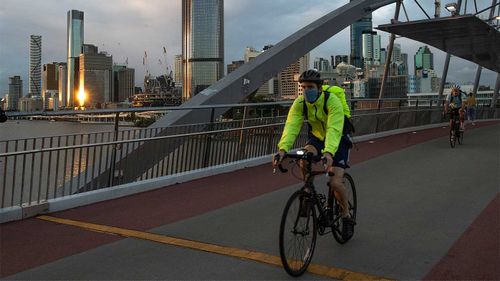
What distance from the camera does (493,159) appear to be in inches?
450

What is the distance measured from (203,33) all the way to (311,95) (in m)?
70.3

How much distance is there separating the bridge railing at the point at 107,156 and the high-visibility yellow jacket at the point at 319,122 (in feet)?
12.6

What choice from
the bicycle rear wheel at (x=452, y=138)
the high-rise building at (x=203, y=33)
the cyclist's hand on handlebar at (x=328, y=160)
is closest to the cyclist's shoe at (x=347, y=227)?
the cyclist's hand on handlebar at (x=328, y=160)

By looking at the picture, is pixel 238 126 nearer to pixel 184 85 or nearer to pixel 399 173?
pixel 399 173

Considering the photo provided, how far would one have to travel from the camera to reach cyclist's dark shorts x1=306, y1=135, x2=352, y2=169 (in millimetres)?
4797

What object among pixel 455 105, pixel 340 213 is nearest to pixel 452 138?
pixel 455 105

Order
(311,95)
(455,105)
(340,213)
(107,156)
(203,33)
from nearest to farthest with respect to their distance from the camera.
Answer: (311,95) → (340,213) → (107,156) → (455,105) → (203,33)

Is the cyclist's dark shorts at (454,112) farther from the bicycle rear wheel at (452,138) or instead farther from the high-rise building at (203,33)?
the high-rise building at (203,33)

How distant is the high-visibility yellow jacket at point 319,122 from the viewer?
170 inches

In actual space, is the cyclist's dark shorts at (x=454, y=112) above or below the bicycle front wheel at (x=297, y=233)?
above

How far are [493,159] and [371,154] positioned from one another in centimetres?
278

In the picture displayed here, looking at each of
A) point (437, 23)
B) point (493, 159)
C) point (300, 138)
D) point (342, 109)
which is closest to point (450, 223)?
point (342, 109)

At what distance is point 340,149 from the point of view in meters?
4.84

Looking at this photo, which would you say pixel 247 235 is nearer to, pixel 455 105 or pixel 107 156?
pixel 107 156
